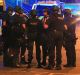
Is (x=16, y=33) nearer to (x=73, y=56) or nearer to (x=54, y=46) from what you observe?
(x=54, y=46)

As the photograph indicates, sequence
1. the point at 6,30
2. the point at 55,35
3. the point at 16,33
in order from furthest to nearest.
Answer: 1. the point at 6,30
2. the point at 16,33
3. the point at 55,35

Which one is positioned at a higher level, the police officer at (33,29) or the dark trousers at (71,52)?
the police officer at (33,29)

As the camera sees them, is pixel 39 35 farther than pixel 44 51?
No

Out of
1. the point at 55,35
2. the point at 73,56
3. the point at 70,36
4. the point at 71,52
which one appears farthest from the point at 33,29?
the point at 73,56

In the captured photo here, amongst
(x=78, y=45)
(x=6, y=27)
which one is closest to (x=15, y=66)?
(x=6, y=27)

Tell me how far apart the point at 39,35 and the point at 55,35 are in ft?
2.08

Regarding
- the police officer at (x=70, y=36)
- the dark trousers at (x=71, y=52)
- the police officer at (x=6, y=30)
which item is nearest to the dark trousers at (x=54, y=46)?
the police officer at (x=70, y=36)

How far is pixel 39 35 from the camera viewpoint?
40.9ft

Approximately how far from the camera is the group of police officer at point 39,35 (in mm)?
12180

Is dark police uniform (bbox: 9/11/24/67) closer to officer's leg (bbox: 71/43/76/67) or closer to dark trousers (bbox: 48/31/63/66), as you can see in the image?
dark trousers (bbox: 48/31/63/66)

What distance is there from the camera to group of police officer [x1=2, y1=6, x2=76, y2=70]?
12.2m

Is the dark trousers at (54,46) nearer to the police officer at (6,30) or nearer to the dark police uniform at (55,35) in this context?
the dark police uniform at (55,35)

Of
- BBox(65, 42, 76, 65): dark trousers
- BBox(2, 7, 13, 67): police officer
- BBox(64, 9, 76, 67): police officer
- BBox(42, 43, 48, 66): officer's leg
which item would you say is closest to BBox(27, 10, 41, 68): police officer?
BBox(42, 43, 48, 66): officer's leg

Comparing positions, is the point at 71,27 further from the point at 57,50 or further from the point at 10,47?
the point at 10,47
